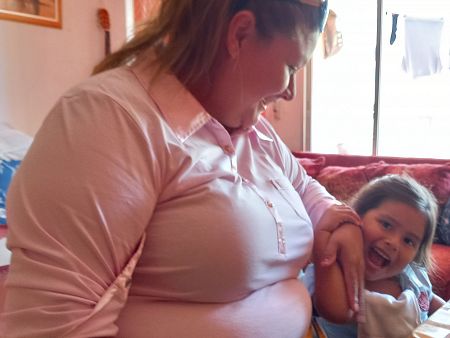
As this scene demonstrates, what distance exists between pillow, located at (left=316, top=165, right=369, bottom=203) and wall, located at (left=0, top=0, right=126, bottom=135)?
1.57 m

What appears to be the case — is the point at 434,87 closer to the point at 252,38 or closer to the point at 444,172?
the point at 444,172

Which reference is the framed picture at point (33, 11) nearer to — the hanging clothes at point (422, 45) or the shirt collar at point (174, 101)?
the shirt collar at point (174, 101)

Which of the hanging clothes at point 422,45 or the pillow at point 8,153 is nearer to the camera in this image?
the pillow at point 8,153

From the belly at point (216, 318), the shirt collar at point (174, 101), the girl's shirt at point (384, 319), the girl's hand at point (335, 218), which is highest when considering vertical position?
the shirt collar at point (174, 101)

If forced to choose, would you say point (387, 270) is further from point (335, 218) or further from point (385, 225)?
point (335, 218)

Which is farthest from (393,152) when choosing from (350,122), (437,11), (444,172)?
(444,172)

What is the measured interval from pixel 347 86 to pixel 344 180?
163 cm

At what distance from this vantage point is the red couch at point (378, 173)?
2.34m

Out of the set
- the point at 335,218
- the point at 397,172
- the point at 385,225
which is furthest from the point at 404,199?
the point at 397,172

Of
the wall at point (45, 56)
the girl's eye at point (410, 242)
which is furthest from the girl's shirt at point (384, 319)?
the wall at point (45, 56)

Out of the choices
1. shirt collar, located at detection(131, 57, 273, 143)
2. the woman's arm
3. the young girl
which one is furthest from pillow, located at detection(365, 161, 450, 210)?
the woman's arm

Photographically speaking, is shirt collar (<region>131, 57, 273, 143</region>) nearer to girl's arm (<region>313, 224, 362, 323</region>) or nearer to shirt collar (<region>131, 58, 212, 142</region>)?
shirt collar (<region>131, 58, 212, 142</region>)

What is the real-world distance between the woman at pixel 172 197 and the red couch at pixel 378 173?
1.49 m

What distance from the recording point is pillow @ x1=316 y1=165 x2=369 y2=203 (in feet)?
8.25
